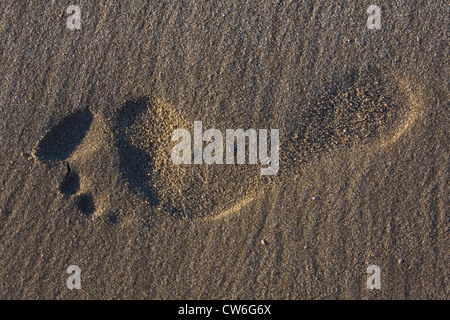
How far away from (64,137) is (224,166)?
0.78 meters

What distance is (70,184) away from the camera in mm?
1880

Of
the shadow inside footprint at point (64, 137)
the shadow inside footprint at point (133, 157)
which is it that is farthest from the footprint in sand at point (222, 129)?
the shadow inside footprint at point (64, 137)

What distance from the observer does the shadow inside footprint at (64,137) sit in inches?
74.1

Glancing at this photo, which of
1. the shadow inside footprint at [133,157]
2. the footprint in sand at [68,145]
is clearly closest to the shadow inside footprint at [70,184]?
the footprint in sand at [68,145]

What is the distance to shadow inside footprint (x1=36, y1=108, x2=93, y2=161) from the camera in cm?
188

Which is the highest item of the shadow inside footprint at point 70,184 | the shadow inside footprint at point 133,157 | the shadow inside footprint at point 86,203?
the shadow inside footprint at point 133,157

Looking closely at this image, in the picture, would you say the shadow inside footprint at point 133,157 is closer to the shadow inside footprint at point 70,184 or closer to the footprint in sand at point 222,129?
the footprint in sand at point 222,129

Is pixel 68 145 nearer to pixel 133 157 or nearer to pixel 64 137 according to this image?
pixel 64 137

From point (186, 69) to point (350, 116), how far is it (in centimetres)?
81

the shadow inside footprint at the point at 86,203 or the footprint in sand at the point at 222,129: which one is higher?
the footprint in sand at the point at 222,129

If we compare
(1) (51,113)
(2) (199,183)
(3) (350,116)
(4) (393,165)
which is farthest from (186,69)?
(4) (393,165)

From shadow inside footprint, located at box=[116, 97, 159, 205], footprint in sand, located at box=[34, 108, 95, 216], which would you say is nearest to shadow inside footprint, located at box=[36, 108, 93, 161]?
footprint in sand, located at box=[34, 108, 95, 216]

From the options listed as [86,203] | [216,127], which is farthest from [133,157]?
[216,127]
